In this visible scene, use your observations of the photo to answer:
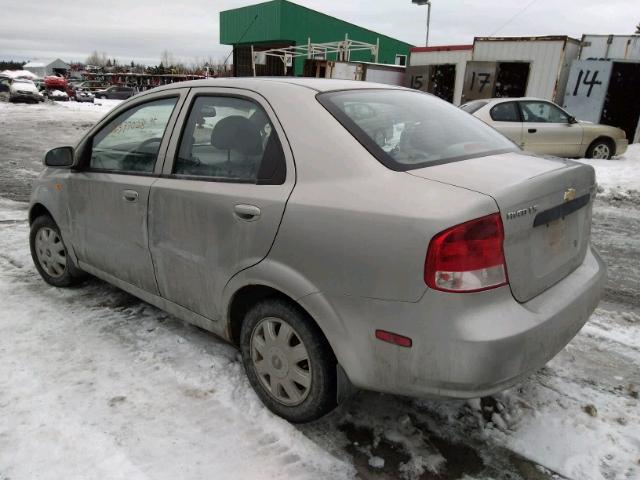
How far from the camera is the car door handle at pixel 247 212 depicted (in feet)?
7.72

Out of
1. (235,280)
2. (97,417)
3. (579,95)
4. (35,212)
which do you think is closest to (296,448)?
(235,280)

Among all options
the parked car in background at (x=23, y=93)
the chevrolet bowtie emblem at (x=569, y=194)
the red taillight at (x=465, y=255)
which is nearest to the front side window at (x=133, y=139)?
the red taillight at (x=465, y=255)

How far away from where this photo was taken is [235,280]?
2.50 m

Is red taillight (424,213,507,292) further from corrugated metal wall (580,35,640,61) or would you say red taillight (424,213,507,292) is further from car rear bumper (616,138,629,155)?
corrugated metal wall (580,35,640,61)

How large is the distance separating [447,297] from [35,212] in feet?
12.2

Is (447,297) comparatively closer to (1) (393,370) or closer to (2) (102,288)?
(1) (393,370)

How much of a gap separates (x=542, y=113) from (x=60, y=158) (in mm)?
10100

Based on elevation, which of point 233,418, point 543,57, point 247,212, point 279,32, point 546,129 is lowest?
point 233,418

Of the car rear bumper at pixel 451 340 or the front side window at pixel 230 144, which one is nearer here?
the car rear bumper at pixel 451 340

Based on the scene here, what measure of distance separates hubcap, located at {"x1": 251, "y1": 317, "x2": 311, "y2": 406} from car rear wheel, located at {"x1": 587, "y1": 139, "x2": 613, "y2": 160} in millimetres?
11112

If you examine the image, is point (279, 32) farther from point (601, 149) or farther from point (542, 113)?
point (601, 149)

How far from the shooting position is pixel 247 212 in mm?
2385

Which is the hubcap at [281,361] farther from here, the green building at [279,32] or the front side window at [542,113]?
the green building at [279,32]

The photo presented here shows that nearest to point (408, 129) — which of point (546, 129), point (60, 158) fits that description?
point (60, 158)
